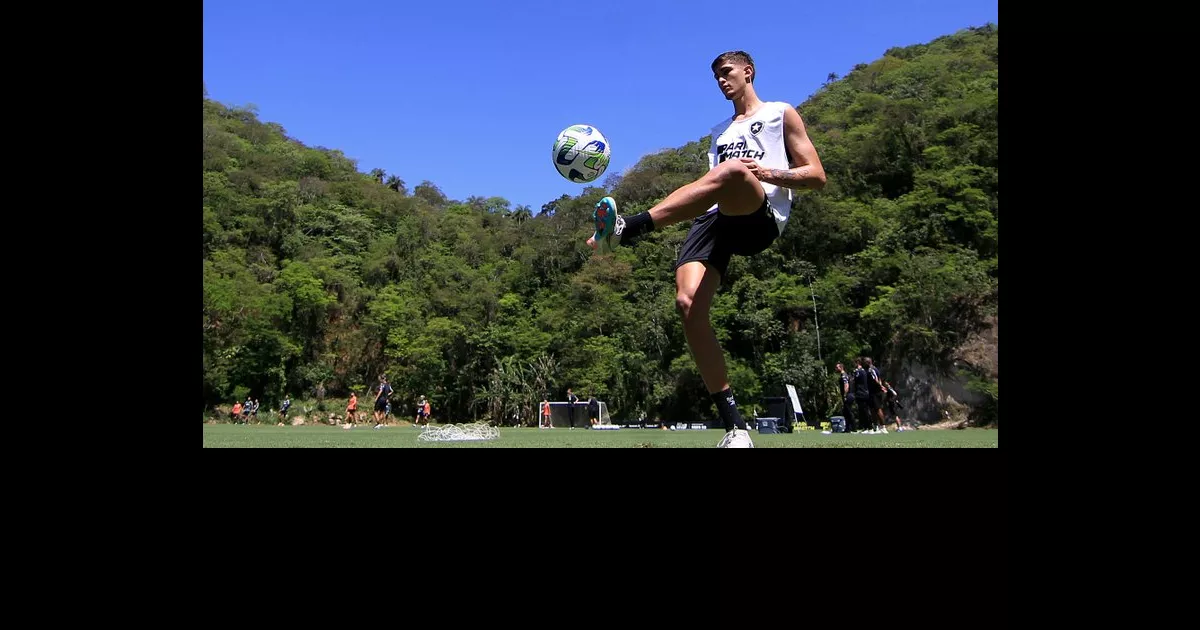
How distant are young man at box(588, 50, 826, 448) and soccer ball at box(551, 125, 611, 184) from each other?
2.66 ft

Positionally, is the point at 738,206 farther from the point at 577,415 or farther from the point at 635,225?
the point at 577,415

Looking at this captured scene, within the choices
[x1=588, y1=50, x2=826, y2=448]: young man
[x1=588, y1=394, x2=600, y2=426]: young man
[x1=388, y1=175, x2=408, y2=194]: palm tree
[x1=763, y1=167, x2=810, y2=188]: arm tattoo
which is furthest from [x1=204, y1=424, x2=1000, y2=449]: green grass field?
[x1=388, y1=175, x2=408, y2=194]: palm tree

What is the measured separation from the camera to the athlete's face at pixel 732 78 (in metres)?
4.87

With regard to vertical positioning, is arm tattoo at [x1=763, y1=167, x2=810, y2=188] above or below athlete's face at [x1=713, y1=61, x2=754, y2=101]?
below

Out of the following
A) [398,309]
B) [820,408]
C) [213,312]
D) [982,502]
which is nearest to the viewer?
[982,502]

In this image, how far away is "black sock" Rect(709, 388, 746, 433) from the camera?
188 inches

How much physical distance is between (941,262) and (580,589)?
31758 millimetres

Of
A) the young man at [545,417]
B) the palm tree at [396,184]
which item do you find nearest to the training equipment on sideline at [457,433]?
the young man at [545,417]

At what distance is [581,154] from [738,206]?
4.57 ft

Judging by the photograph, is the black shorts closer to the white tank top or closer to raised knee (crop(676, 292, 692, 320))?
the white tank top

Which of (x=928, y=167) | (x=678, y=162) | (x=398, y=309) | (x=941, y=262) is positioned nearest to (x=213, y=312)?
(x=398, y=309)

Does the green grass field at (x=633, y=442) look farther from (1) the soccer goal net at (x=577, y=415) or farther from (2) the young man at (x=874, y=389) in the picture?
(1) the soccer goal net at (x=577, y=415)
